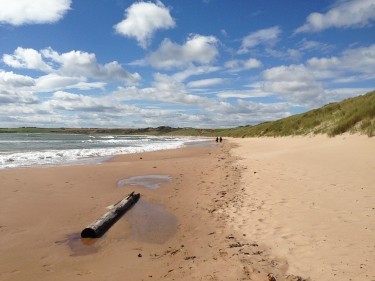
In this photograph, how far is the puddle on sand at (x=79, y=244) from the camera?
627cm

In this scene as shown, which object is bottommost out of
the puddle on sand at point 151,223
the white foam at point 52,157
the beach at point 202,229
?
the puddle on sand at point 151,223

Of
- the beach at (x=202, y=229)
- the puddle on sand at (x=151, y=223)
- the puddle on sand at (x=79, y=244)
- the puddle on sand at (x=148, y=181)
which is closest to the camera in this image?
the beach at (x=202, y=229)

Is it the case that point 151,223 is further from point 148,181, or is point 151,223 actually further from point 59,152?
point 59,152

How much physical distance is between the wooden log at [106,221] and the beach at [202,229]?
0.62 ft

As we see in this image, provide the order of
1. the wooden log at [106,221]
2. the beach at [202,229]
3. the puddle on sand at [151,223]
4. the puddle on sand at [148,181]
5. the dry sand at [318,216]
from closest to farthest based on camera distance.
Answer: the dry sand at [318,216], the beach at [202,229], the wooden log at [106,221], the puddle on sand at [151,223], the puddle on sand at [148,181]

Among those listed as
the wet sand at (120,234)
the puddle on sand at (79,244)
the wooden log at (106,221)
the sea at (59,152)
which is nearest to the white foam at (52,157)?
the sea at (59,152)

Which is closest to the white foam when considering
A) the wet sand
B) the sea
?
the sea

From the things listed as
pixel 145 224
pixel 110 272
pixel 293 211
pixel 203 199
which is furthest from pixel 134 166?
pixel 110 272

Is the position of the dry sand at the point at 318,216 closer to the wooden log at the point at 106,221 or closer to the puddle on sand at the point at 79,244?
the wooden log at the point at 106,221

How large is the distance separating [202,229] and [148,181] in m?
7.34

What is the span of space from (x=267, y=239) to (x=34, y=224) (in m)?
5.74

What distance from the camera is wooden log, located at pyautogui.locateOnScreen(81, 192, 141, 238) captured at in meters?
7.07

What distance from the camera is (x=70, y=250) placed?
20.8 ft

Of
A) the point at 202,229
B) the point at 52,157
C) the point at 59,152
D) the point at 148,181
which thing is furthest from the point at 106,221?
the point at 59,152
